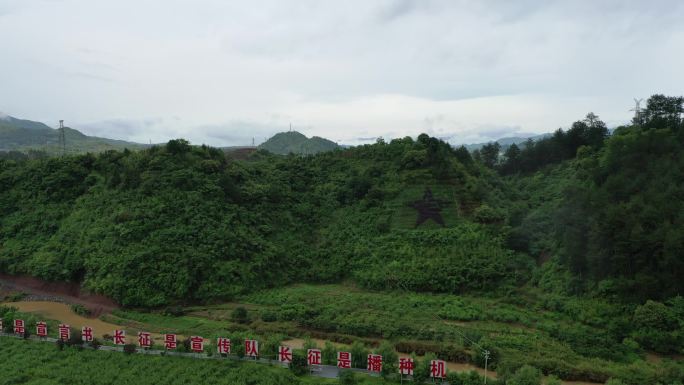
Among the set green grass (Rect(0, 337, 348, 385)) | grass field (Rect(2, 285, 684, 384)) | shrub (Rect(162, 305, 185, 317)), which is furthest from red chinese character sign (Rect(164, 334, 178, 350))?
shrub (Rect(162, 305, 185, 317))

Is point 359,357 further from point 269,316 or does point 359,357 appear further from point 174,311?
point 174,311

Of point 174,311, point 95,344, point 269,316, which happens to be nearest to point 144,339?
point 95,344

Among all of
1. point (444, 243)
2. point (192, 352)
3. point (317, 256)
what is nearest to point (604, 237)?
point (444, 243)

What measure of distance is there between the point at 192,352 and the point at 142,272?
29.4 ft

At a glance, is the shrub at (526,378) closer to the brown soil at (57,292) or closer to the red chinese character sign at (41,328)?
the red chinese character sign at (41,328)

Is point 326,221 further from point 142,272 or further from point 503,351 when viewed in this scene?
point 503,351

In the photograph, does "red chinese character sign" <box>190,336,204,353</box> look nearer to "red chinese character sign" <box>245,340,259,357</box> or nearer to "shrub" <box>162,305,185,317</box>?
"red chinese character sign" <box>245,340,259,357</box>

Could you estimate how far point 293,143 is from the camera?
9794 centimetres

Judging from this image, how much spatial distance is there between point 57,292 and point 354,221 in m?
20.8

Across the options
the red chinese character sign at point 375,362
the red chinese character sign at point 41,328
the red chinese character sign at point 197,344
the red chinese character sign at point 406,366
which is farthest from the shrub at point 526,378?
the red chinese character sign at point 41,328

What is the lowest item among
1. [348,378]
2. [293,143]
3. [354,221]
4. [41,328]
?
[41,328]

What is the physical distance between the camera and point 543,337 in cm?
1978

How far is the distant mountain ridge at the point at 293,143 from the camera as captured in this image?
92.8 meters

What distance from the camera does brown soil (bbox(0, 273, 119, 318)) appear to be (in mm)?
25859
